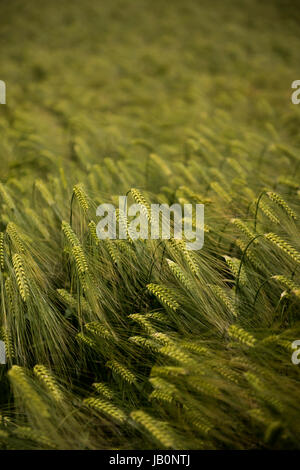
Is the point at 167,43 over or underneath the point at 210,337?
over

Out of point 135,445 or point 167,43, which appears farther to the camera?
point 167,43

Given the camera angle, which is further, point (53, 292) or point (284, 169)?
point (284, 169)

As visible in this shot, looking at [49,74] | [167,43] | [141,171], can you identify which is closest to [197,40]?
[167,43]

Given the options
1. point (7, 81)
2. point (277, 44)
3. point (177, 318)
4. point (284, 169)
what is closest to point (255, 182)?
point (284, 169)

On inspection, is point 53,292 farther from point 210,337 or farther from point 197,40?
point 197,40

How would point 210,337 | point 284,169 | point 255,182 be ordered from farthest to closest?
1. point 284,169
2. point 255,182
3. point 210,337

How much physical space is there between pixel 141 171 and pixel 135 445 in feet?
7.27

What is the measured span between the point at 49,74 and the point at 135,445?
5882 mm

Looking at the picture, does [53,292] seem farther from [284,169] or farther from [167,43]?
[167,43]

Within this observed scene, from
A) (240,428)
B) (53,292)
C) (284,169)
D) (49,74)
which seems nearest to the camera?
(240,428)

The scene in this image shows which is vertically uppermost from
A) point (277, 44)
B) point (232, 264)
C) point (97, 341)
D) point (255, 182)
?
point (277, 44)

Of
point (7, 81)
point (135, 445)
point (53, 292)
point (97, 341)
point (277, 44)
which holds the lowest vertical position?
point (135, 445)

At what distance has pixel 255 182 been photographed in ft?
9.18

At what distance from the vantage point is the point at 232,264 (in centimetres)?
179
